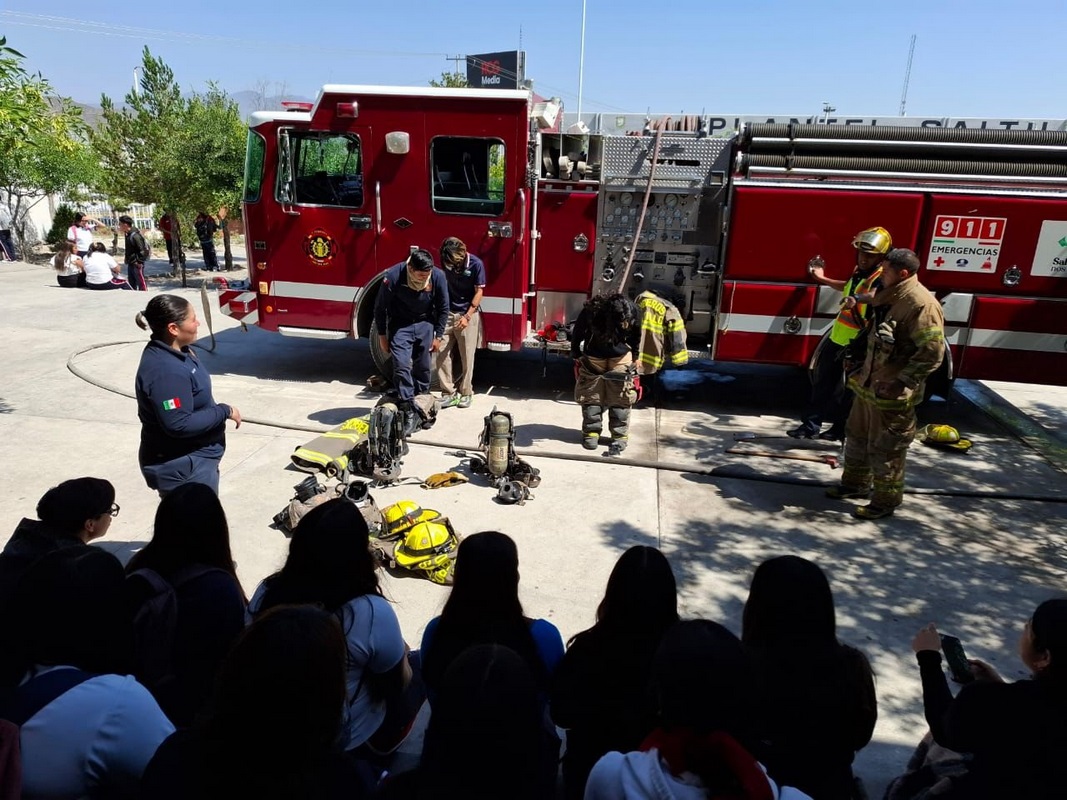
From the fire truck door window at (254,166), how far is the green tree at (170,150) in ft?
30.3

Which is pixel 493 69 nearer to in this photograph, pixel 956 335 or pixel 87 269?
pixel 87 269

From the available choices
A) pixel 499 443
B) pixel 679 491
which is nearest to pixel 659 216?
pixel 679 491

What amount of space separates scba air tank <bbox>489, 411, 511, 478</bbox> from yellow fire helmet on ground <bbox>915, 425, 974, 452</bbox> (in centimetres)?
388

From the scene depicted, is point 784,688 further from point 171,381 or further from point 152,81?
point 152,81

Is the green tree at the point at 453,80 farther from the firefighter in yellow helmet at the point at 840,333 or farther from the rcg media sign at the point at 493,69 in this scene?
the firefighter in yellow helmet at the point at 840,333

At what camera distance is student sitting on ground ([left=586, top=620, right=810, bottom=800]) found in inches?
62.8

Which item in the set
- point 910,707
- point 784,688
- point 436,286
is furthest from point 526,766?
point 436,286

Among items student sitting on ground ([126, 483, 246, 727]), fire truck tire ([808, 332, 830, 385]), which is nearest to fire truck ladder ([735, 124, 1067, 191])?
fire truck tire ([808, 332, 830, 385])

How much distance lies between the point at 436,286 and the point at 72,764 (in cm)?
527

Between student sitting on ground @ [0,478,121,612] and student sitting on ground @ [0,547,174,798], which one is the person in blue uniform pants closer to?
student sitting on ground @ [0,478,121,612]

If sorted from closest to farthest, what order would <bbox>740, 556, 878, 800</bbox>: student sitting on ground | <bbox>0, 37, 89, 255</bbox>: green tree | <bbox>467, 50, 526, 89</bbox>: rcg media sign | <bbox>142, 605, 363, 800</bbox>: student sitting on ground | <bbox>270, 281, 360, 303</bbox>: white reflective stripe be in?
<bbox>142, 605, 363, 800</bbox>: student sitting on ground
<bbox>740, 556, 878, 800</bbox>: student sitting on ground
<bbox>270, 281, 360, 303</bbox>: white reflective stripe
<bbox>0, 37, 89, 255</bbox>: green tree
<bbox>467, 50, 526, 89</bbox>: rcg media sign

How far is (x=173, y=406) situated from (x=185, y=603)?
149 centimetres

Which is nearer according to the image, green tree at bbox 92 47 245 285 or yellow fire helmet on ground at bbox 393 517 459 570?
yellow fire helmet on ground at bbox 393 517 459 570

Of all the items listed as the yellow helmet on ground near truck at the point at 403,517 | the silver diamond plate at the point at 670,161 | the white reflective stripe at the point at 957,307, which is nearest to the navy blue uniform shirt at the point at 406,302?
the silver diamond plate at the point at 670,161
